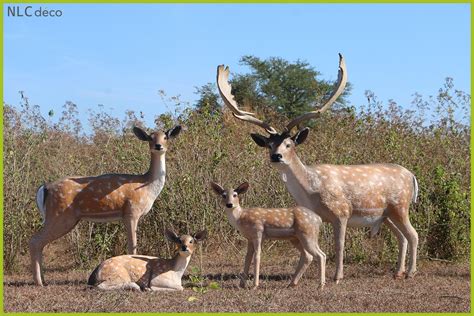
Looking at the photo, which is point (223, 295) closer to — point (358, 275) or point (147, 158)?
point (358, 275)

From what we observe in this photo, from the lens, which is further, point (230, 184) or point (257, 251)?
point (230, 184)

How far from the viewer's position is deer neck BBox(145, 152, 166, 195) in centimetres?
913

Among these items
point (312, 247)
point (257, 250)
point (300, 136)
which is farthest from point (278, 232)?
point (300, 136)

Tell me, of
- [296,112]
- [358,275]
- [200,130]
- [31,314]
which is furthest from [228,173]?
[296,112]

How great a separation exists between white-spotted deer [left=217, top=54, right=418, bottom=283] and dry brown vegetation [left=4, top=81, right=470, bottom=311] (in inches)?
23.9

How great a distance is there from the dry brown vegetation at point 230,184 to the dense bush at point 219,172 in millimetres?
16

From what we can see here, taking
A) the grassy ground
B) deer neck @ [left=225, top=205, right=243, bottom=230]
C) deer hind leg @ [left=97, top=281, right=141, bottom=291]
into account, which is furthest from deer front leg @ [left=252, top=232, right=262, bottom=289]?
deer hind leg @ [left=97, top=281, right=141, bottom=291]

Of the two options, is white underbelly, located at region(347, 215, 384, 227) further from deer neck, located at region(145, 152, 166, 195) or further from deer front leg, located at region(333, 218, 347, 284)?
deer neck, located at region(145, 152, 166, 195)

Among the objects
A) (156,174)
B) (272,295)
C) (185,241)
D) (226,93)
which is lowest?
(272,295)

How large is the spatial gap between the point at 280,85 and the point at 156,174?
2239 centimetres

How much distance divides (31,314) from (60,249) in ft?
14.5

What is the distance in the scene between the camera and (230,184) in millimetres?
11375

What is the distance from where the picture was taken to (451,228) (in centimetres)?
1088

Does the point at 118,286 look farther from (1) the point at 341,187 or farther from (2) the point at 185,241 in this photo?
(1) the point at 341,187
